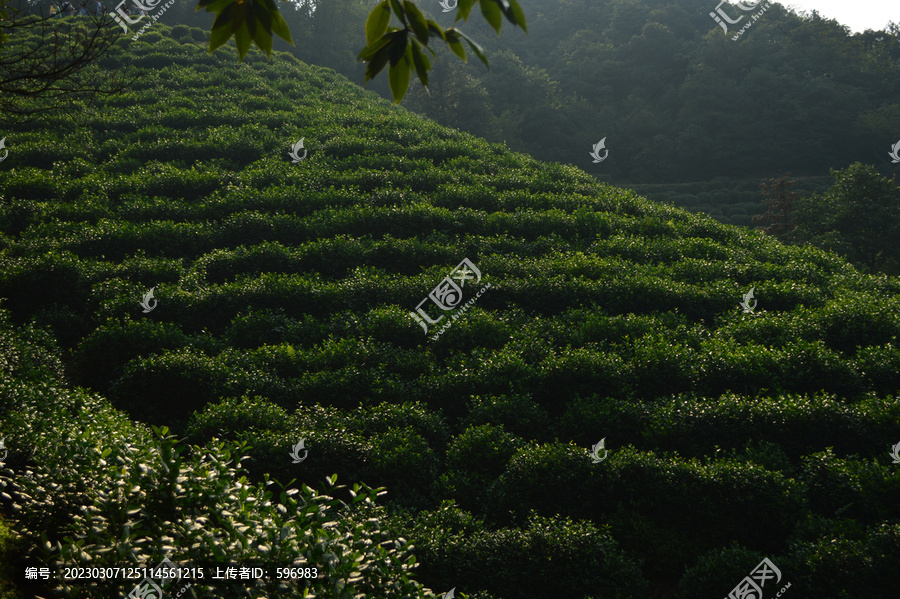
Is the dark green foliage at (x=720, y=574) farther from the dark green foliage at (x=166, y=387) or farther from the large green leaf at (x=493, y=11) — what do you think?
the dark green foliage at (x=166, y=387)

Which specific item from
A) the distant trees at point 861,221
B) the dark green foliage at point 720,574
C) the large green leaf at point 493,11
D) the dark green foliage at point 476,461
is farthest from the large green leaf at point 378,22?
the distant trees at point 861,221

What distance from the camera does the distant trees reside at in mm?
21828

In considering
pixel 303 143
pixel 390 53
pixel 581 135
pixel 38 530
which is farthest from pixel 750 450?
pixel 581 135

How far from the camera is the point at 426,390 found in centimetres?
861

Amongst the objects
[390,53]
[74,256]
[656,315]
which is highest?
[390,53]

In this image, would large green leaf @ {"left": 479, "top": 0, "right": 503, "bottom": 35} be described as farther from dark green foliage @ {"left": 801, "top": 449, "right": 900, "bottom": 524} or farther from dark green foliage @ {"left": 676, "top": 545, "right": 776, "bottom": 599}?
dark green foliage @ {"left": 801, "top": 449, "right": 900, "bottom": 524}

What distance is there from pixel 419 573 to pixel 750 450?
4515mm

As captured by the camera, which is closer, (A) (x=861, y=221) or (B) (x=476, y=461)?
(B) (x=476, y=461)

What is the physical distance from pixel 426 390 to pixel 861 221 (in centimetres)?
2251

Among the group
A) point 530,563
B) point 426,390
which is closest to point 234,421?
point 426,390

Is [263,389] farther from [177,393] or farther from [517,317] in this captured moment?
[517,317]

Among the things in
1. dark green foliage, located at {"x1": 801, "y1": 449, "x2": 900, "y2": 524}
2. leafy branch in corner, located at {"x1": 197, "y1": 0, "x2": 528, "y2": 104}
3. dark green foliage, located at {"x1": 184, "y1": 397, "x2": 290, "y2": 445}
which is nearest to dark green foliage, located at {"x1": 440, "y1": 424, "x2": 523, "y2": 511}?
dark green foliage, located at {"x1": 184, "y1": 397, "x2": 290, "y2": 445}

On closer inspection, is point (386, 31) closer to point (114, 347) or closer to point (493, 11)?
point (493, 11)

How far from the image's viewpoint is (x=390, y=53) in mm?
2285
